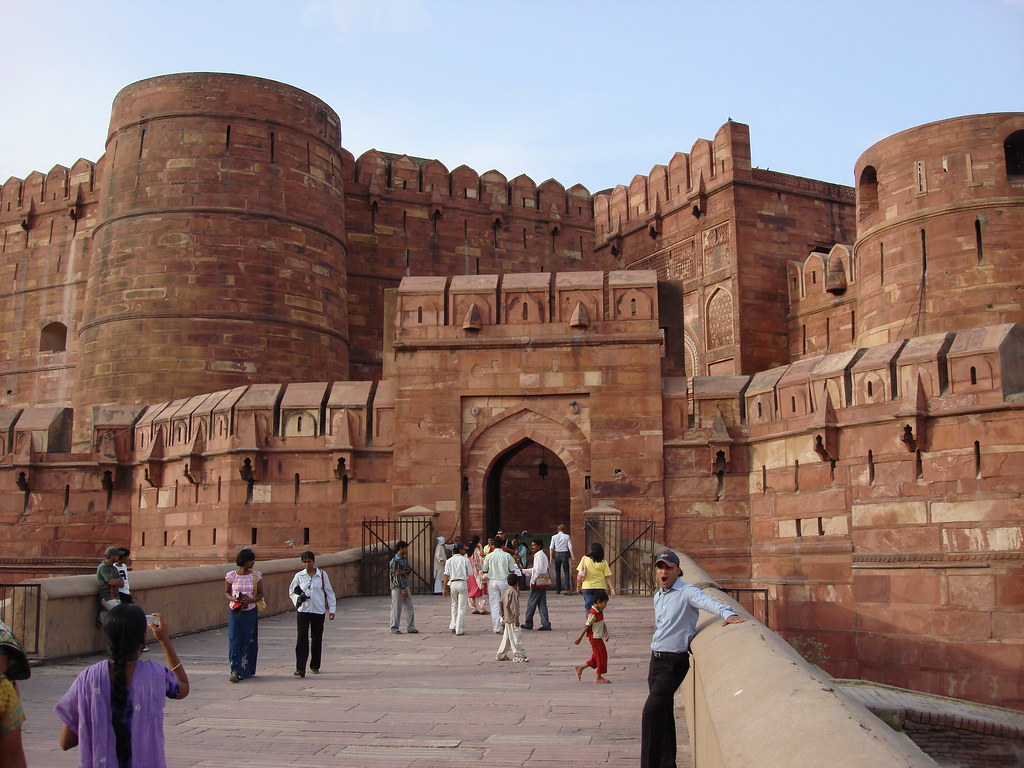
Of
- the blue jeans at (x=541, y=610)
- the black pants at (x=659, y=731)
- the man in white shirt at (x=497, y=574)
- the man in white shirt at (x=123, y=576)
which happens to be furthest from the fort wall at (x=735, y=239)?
the black pants at (x=659, y=731)

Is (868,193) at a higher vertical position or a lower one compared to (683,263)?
lower

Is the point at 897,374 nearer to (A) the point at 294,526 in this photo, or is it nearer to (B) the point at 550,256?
(A) the point at 294,526

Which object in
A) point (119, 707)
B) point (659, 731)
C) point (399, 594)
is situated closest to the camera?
point (119, 707)

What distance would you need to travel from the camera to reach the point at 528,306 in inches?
624

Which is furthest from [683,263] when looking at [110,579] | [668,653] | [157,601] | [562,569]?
[668,653]

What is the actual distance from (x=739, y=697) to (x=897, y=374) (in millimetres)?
10495

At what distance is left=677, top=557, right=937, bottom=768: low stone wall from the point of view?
7.68 ft

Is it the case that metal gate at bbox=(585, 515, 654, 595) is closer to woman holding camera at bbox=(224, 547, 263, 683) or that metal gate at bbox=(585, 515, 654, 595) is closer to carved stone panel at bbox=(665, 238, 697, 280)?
woman holding camera at bbox=(224, 547, 263, 683)

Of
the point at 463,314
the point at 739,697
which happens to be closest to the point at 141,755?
the point at 739,697

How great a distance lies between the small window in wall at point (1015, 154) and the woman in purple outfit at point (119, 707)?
52.2 feet

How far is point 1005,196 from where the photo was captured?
1602 cm

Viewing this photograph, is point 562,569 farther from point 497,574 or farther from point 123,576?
point 123,576

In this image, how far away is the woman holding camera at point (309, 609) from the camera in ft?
24.2

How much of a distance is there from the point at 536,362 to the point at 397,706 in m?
9.69
